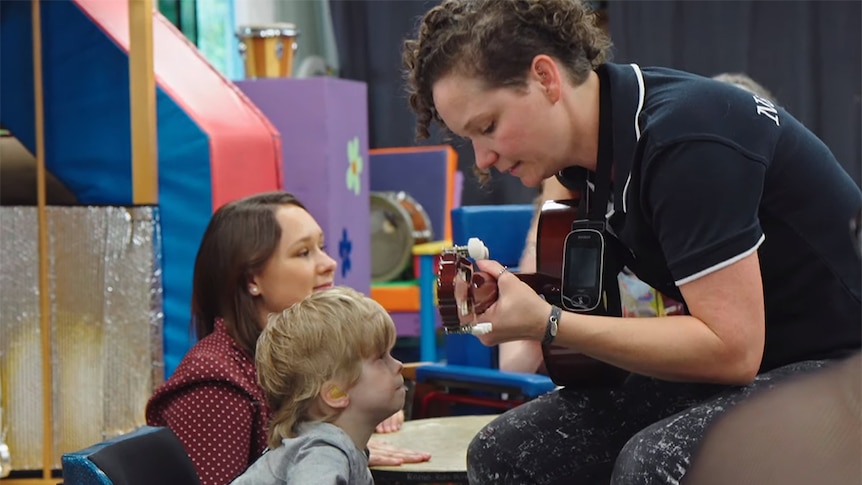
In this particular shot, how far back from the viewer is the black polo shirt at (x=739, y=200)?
1576mm

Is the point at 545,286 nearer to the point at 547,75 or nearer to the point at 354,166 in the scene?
the point at 547,75

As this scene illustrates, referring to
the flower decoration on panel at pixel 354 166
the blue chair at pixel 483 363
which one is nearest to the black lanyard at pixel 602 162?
the blue chair at pixel 483 363

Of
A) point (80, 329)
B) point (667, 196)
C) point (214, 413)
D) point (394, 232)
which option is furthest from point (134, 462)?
point (394, 232)

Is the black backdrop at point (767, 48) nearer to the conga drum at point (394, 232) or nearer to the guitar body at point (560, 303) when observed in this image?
the conga drum at point (394, 232)

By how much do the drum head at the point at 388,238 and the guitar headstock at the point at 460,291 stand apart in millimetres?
3304

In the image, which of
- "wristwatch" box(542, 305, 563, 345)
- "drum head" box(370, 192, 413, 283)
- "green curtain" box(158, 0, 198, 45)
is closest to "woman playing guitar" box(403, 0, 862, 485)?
"wristwatch" box(542, 305, 563, 345)

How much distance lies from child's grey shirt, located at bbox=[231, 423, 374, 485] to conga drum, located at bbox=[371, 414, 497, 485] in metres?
0.24

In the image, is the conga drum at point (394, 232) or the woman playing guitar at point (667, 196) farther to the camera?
the conga drum at point (394, 232)

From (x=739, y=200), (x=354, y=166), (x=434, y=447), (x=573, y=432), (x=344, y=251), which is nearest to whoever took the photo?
(x=739, y=200)

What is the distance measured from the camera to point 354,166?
13.7 feet

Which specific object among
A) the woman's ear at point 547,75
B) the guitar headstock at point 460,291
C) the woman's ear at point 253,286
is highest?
the woman's ear at point 547,75

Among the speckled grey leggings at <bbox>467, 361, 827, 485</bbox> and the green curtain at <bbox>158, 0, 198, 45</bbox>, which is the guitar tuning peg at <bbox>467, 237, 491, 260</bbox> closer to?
the speckled grey leggings at <bbox>467, 361, 827, 485</bbox>

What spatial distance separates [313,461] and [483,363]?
136 cm

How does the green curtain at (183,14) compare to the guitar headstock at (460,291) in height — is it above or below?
above
